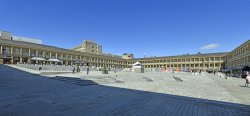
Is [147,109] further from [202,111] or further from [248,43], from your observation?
[248,43]

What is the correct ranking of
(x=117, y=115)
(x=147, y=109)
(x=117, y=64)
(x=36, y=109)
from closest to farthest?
(x=117, y=115), (x=36, y=109), (x=147, y=109), (x=117, y=64)

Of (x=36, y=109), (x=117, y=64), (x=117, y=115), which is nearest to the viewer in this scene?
(x=117, y=115)

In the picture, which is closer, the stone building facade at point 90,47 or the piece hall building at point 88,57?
the piece hall building at point 88,57

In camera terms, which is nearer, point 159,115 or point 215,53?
point 159,115

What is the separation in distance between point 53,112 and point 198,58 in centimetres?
9605

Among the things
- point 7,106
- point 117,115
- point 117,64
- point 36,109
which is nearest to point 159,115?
point 117,115

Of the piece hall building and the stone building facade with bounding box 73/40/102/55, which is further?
the stone building facade with bounding box 73/40/102/55

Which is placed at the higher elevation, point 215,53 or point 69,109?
point 215,53

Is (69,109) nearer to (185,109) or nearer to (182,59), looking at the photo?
(185,109)

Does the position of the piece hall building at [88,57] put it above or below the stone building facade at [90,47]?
below

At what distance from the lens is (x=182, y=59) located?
318 feet

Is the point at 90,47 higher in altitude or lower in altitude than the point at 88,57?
higher

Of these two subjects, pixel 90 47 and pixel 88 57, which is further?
pixel 90 47

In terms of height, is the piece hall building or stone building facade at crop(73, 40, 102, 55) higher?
stone building facade at crop(73, 40, 102, 55)
